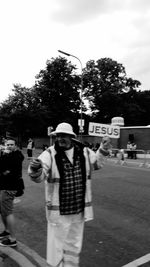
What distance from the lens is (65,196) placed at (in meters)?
3.43

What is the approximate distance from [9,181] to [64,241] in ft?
4.87

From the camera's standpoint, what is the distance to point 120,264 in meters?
4.04

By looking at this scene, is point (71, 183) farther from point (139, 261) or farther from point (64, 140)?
point (139, 261)

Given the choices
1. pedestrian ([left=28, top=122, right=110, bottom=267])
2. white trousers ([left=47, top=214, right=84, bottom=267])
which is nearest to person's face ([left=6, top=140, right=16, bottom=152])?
pedestrian ([left=28, top=122, right=110, bottom=267])

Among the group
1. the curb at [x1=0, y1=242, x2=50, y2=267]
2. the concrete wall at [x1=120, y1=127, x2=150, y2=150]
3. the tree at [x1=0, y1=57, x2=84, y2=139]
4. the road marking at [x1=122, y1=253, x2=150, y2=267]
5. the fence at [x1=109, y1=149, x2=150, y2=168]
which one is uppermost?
the tree at [x1=0, y1=57, x2=84, y2=139]

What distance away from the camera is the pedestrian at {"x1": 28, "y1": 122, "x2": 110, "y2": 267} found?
3.39 metres

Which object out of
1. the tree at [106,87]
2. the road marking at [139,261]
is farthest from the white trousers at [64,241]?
the tree at [106,87]

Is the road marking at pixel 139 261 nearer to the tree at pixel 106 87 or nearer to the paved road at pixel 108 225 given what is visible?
the paved road at pixel 108 225

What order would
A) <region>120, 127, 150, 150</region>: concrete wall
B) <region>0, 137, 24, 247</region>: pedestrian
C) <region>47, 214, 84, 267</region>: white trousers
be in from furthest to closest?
<region>120, 127, 150, 150</region>: concrete wall < <region>0, 137, 24, 247</region>: pedestrian < <region>47, 214, 84, 267</region>: white trousers

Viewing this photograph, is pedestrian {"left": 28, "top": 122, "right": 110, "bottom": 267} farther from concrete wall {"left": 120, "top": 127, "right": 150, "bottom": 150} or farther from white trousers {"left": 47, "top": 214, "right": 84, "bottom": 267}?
concrete wall {"left": 120, "top": 127, "right": 150, "bottom": 150}

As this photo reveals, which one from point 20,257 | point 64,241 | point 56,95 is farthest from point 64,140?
point 56,95

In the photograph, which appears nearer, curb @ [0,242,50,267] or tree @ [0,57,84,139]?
curb @ [0,242,50,267]

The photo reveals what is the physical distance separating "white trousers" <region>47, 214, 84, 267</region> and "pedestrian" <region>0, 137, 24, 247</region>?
1.31m

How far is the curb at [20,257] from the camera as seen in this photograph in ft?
13.2
